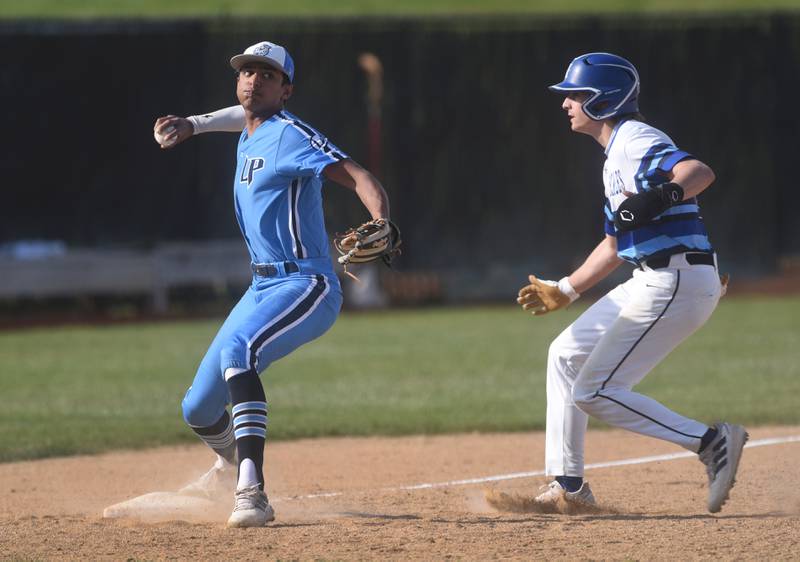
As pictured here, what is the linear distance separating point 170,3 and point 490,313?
15.3 meters

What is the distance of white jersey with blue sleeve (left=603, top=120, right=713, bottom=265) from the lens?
18.9 ft

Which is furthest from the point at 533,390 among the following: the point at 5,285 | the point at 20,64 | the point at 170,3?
the point at 170,3

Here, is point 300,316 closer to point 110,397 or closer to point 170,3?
point 110,397

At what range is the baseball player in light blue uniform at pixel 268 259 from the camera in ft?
19.0

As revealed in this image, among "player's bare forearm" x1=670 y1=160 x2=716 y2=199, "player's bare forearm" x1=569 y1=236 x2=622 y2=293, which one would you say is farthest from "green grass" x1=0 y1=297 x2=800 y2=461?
"player's bare forearm" x1=670 y1=160 x2=716 y2=199

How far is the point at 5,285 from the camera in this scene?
19.6m

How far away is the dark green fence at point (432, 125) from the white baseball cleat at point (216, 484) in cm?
1505

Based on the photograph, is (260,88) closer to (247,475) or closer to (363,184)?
(363,184)

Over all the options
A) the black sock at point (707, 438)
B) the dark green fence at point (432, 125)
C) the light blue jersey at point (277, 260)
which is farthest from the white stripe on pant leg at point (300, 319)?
the dark green fence at point (432, 125)

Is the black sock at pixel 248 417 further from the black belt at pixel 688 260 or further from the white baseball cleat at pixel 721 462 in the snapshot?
the white baseball cleat at pixel 721 462

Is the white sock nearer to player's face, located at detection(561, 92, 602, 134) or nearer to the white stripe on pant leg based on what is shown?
the white stripe on pant leg

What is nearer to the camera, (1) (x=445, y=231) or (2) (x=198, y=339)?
(2) (x=198, y=339)

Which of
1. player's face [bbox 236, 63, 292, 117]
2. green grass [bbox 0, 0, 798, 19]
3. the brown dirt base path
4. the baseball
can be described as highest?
green grass [bbox 0, 0, 798, 19]

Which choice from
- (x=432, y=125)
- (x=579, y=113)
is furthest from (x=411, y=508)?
(x=432, y=125)
